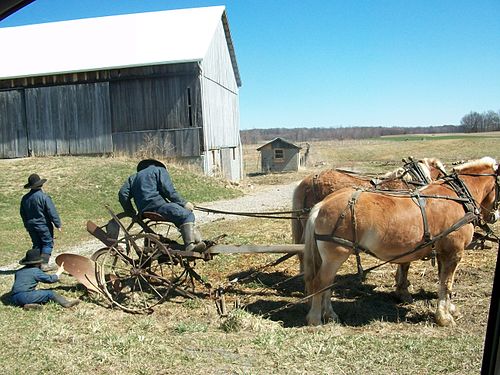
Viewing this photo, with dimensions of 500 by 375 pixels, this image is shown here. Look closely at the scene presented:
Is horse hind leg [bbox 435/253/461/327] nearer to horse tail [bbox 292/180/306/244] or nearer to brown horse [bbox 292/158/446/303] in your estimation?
brown horse [bbox 292/158/446/303]

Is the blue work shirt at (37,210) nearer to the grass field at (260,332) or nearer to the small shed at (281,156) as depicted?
the grass field at (260,332)

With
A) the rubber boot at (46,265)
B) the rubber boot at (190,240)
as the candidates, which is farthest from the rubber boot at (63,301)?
the rubber boot at (46,265)

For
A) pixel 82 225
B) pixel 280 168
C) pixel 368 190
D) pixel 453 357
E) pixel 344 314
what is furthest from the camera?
pixel 280 168

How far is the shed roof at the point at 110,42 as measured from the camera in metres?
22.6

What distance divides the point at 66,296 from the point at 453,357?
204 inches

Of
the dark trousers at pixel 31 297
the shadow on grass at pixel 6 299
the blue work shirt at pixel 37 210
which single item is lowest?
the shadow on grass at pixel 6 299

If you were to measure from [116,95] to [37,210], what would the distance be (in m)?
15.4

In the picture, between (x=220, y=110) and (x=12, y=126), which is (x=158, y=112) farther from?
(x=12, y=126)

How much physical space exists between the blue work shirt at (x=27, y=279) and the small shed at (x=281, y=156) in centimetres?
2823

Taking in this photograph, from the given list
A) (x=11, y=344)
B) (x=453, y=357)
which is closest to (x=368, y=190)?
(x=453, y=357)

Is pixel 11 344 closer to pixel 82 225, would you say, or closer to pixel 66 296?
pixel 66 296

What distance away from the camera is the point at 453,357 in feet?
13.6

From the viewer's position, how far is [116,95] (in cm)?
2275

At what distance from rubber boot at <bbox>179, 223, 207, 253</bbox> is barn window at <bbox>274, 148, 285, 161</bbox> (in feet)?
92.3
